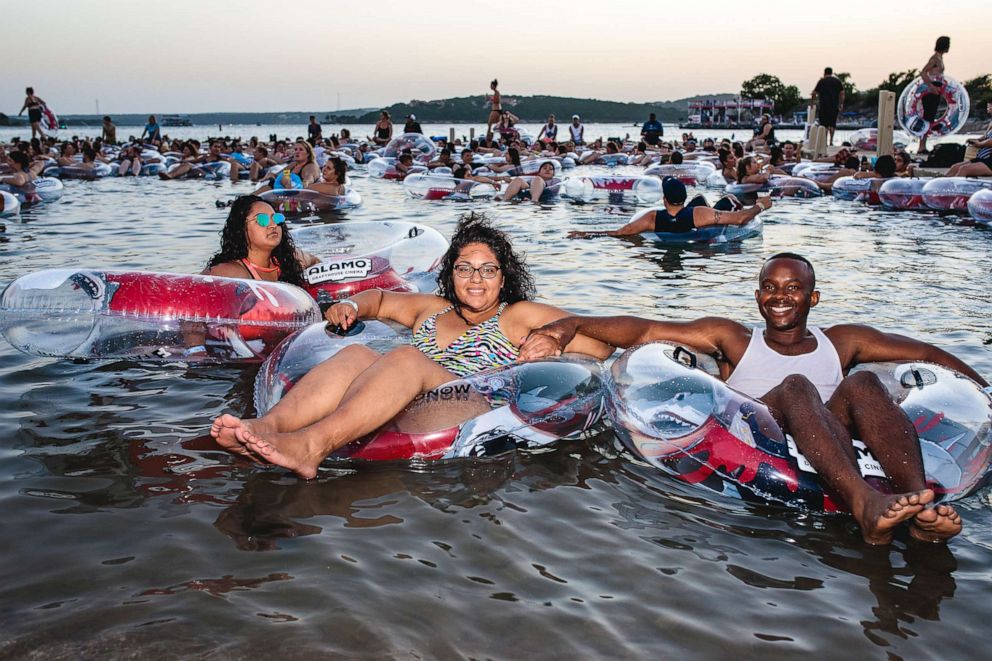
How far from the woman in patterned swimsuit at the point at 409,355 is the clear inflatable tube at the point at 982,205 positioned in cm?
858

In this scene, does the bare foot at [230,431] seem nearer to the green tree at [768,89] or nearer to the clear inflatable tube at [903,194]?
the clear inflatable tube at [903,194]

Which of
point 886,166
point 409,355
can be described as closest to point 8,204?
point 409,355

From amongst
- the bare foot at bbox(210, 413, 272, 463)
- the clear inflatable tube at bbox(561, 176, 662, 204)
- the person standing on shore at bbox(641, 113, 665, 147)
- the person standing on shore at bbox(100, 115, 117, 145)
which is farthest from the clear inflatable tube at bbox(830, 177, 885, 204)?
the person standing on shore at bbox(100, 115, 117, 145)

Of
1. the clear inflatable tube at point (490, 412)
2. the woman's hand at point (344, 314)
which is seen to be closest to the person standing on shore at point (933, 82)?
the clear inflatable tube at point (490, 412)

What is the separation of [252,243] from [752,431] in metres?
3.35

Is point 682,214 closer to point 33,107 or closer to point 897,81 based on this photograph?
point 33,107

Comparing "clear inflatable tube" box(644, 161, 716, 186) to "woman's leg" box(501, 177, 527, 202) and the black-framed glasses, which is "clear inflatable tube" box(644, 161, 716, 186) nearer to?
"woman's leg" box(501, 177, 527, 202)

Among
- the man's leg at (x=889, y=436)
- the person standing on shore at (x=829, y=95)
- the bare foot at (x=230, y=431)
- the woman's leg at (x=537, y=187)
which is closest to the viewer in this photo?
the man's leg at (x=889, y=436)

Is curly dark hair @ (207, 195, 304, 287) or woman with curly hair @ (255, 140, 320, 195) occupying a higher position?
woman with curly hair @ (255, 140, 320, 195)

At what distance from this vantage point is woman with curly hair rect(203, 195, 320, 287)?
17.4ft

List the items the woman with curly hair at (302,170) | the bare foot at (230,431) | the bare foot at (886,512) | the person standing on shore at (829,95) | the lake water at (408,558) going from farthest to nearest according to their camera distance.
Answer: the person standing on shore at (829,95) < the woman with curly hair at (302,170) < the bare foot at (230,431) < the bare foot at (886,512) < the lake water at (408,558)

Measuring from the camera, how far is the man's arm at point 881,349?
3506mm

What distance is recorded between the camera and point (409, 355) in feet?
11.5

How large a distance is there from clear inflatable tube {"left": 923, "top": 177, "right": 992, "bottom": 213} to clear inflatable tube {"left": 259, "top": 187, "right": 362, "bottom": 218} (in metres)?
8.05
